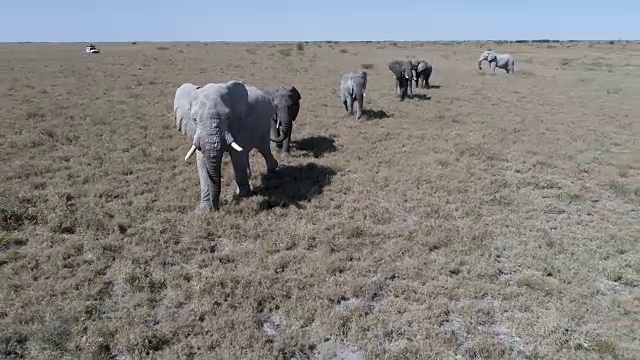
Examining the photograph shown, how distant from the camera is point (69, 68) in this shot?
34.0 metres

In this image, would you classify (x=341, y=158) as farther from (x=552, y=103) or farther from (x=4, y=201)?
(x=552, y=103)

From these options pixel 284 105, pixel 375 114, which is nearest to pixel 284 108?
pixel 284 105

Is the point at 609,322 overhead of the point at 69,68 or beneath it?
beneath

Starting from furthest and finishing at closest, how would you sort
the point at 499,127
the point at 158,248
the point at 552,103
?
the point at 552,103
the point at 499,127
the point at 158,248

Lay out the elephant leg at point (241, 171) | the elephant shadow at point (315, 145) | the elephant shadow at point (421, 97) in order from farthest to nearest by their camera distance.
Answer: the elephant shadow at point (421, 97) → the elephant shadow at point (315, 145) → the elephant leg at point (241, 171)

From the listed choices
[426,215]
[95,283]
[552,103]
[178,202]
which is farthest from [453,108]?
[95,283]

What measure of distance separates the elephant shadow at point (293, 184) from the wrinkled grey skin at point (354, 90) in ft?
18.3

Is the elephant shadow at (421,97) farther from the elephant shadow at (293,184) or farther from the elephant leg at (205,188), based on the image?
the elephant leg at (205,188)

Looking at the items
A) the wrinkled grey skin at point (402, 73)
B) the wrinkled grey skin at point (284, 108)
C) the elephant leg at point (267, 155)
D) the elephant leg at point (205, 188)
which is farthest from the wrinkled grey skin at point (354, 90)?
the elephant leg at point (205, 188)

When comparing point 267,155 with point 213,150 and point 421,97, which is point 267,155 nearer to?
point 213,150

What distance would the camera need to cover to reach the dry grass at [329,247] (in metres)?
5.30

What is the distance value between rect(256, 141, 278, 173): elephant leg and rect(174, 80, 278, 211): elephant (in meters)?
0.02

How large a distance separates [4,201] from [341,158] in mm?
7171

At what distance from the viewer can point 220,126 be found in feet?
26.1
